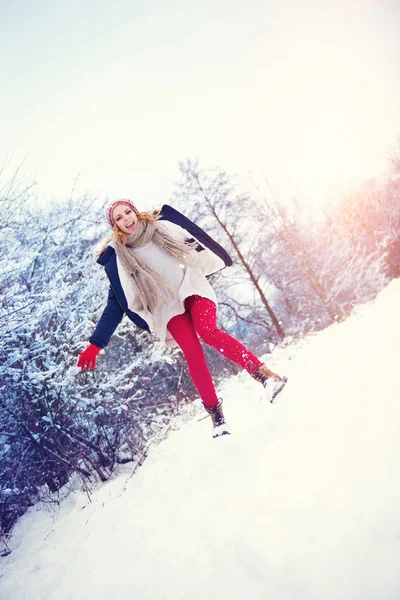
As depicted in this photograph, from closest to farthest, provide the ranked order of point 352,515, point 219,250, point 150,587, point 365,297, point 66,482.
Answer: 1. point 352,515
2. point 150,587
3. point 219,250
4. point 66,482
5. point 365,297

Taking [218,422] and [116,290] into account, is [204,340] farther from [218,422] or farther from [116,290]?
[116,290]

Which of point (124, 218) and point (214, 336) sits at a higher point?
point (124, 218)

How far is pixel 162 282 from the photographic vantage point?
8.27 ft

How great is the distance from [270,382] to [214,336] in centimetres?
52

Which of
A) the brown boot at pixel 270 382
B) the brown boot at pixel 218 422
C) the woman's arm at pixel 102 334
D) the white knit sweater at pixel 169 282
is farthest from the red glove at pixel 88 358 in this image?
the brown boot at pixel 270 382

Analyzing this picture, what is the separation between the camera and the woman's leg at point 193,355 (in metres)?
2.39

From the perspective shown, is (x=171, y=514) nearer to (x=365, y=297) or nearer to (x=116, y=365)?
(x=116, y=365)

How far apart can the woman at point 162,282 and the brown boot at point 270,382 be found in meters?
0.41

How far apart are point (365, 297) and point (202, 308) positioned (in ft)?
42.9

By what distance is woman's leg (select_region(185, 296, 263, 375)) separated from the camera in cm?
224

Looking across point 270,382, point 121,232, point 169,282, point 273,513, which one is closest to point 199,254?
point 169,282

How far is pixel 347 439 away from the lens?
1357 millimetres

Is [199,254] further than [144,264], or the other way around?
[199,254]

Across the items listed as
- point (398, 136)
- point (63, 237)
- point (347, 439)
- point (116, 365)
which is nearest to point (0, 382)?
point (116, 365)
